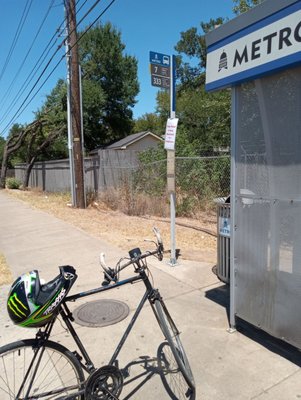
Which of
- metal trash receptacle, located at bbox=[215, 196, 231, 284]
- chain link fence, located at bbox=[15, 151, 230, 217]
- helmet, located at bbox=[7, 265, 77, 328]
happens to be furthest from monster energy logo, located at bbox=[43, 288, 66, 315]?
chain link fence, located at bbox=[15, 151, 230, 217]

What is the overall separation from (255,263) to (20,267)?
438 cm

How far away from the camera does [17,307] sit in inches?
85.4

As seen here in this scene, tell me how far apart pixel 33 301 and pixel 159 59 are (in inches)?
178

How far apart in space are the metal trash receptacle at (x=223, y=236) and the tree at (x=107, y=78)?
2721cm

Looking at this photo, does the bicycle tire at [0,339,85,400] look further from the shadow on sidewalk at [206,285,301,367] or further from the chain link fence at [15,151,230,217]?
the chain link fence at [15,151,230,217]

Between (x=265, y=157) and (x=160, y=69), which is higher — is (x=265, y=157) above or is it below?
below

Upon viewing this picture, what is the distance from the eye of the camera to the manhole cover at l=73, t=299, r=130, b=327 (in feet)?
13.4

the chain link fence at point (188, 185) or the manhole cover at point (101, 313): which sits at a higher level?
the chain link fence at point (188, 185)

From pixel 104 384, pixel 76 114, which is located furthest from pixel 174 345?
pixel 76 114

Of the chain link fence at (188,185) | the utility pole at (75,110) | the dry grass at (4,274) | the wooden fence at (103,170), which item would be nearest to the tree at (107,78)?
the wooden fence at (103,170)

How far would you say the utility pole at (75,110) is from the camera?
1291cm

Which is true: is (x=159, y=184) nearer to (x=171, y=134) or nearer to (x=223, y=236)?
(x=171, y=134)

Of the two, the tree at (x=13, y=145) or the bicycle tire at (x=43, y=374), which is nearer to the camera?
the bicycle tire at (x=43, y=374)

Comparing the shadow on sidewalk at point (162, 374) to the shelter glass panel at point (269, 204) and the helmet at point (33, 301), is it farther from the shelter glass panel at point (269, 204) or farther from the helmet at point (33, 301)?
the helmet at point (33, 301)
